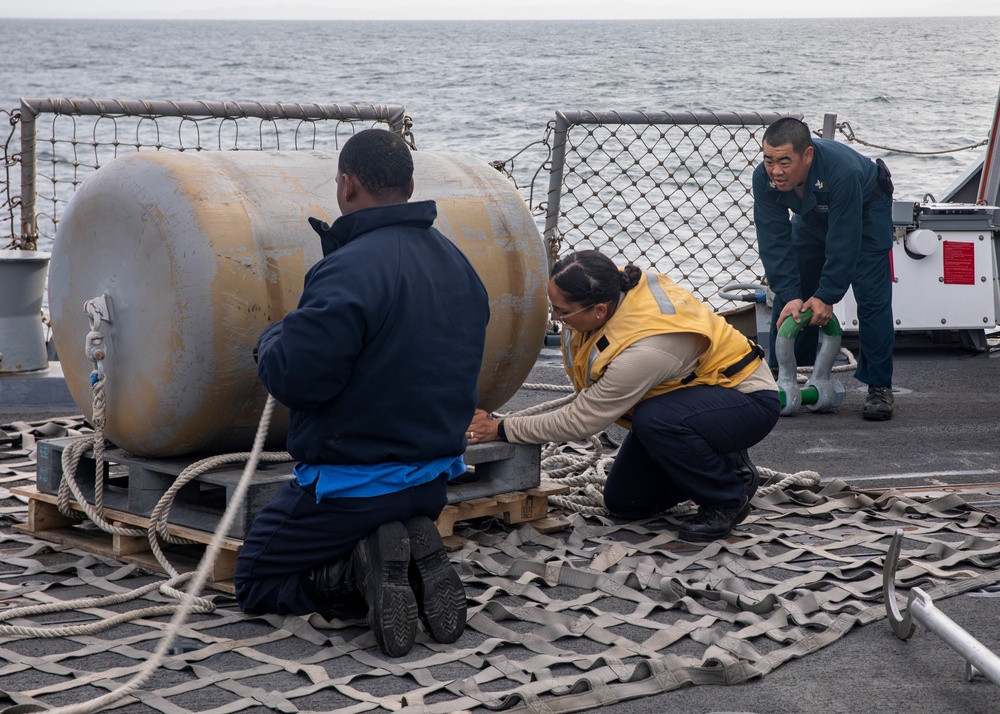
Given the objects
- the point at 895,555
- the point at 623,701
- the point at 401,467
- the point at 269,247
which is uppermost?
the point at 269,247

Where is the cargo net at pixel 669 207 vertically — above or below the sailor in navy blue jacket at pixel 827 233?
above

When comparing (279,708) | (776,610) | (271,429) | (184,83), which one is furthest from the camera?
(184,83)

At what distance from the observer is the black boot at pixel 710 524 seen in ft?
13.0

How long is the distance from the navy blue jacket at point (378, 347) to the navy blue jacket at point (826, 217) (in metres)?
3.03

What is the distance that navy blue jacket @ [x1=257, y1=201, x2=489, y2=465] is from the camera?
9.43 ft

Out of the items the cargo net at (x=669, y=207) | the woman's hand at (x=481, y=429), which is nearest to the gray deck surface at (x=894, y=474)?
the woman's hand at (x=481, y=429)

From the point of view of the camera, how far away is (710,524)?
3.97 m

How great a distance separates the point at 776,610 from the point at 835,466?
6.47ft

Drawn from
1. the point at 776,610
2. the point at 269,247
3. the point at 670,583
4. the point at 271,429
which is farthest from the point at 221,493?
the point at 776,610

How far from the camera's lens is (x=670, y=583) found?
3.38 m

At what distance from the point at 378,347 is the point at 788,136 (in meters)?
3.25

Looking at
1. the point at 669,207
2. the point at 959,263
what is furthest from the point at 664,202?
the point at 959,263

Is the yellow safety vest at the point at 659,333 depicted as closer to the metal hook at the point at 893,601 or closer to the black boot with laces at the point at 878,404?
the metal hook at the point at 893,601

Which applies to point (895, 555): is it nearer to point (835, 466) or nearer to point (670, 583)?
point (670, 583)
